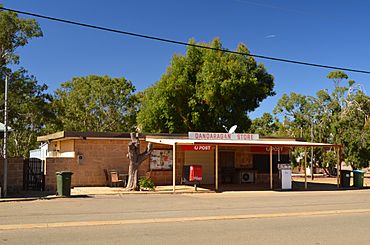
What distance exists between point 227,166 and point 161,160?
4324 millimetres

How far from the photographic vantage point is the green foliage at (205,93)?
36594 millimetres

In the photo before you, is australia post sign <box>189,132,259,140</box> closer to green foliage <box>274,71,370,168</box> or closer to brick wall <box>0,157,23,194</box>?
brick wall <box>0,157,23,194</box>

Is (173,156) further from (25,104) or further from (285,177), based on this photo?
(25,104)

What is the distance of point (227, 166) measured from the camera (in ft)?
90.8

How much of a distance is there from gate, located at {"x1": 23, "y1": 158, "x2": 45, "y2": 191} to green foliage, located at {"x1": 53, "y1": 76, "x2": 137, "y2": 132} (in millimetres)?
28115

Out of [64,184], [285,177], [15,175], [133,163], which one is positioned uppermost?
[133,163]

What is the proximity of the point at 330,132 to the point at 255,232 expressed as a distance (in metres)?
39.6

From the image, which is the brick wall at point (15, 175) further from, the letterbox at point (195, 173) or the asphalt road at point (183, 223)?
the letterbox at point (195, 173)

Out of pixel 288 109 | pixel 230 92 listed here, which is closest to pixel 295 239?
pixel 230 92

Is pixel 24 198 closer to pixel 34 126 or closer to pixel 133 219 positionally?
pixel 133 219

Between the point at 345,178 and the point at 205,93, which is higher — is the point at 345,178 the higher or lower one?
the lower one

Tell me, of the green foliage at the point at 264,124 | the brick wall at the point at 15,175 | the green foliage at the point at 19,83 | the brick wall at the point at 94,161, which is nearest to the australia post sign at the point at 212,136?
the brick wall at the point at 94,161

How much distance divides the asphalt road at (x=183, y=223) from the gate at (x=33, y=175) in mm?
6133

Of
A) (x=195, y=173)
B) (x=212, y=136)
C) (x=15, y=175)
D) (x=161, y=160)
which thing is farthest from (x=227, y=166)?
(x=15, y=175)
